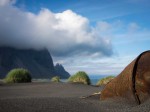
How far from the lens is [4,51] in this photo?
479 feet

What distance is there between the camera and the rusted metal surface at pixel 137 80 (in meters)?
7.46

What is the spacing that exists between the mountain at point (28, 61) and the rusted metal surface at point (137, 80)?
124 metres

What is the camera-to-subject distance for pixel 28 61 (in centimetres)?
15488

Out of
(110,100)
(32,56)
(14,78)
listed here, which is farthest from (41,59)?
(110,100)

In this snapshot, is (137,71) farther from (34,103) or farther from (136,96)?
(34,103)

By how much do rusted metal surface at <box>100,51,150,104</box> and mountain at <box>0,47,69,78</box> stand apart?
123608 millimetres

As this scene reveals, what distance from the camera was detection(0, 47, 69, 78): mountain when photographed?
14191 cm

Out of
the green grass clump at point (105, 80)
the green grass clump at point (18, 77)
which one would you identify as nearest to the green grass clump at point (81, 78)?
the green grass clump at point (105, 80)

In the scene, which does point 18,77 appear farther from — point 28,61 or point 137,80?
point 28,61

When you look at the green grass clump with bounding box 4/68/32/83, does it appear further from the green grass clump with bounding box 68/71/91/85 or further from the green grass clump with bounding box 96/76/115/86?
the green grass clump with bounding box 96/76/115/86

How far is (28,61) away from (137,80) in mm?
149295

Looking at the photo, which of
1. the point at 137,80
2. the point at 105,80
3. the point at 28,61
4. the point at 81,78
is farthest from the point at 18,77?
the point at 28,61

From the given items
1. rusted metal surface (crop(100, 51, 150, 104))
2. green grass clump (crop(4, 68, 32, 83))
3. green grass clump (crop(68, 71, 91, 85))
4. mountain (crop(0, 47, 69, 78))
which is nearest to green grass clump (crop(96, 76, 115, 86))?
green grass clump (crop(68, 71, 91, 85))

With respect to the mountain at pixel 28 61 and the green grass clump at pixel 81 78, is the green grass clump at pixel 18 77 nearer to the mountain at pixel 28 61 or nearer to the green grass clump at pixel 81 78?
the green grass clump at pixel 81 78
